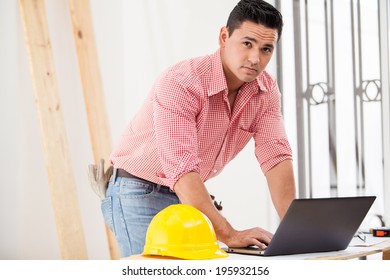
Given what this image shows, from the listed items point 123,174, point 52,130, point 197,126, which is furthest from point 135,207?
point 52,130

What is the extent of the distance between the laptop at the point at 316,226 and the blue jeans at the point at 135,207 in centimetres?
46

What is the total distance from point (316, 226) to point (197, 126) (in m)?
0.60

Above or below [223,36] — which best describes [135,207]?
below

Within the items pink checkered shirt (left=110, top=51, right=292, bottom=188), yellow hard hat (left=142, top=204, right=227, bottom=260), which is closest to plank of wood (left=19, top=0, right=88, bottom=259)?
pink checkered shirt (left=110, top=51, right=292, bottom=188)

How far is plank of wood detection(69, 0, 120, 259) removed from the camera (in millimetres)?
3662

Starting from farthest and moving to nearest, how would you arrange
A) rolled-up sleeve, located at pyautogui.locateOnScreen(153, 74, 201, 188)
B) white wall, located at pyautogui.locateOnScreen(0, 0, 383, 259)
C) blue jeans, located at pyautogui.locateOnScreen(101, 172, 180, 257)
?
white wall, located at pyautogui.locateOnScreen(0, 0, 383, 259), blue jeans, located at pyautogui.locateOnScreen(101, 172, 180, 257), rolled-up sleeve, located at pyautogui.locateOnScreen(153, 74, 201, 188)

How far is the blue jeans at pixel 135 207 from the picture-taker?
2150 millimetres

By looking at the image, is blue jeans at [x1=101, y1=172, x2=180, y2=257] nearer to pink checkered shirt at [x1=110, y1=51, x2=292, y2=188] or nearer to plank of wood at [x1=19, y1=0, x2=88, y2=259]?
pink checkered shirt at [x1=110, y1=51, x2=292, y2=188]

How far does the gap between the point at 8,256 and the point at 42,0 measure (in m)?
1.41

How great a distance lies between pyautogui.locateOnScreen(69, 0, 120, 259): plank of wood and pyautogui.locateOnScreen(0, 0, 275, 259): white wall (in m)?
0.09

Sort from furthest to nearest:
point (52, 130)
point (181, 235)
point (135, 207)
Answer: point (52, 130), point (135, 207), point (181, 235)

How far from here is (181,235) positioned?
151 centimetres

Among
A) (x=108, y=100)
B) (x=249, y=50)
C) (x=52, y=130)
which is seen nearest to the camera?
(x=249, y=50)

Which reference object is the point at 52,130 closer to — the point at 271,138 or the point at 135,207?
the point at 135,207
